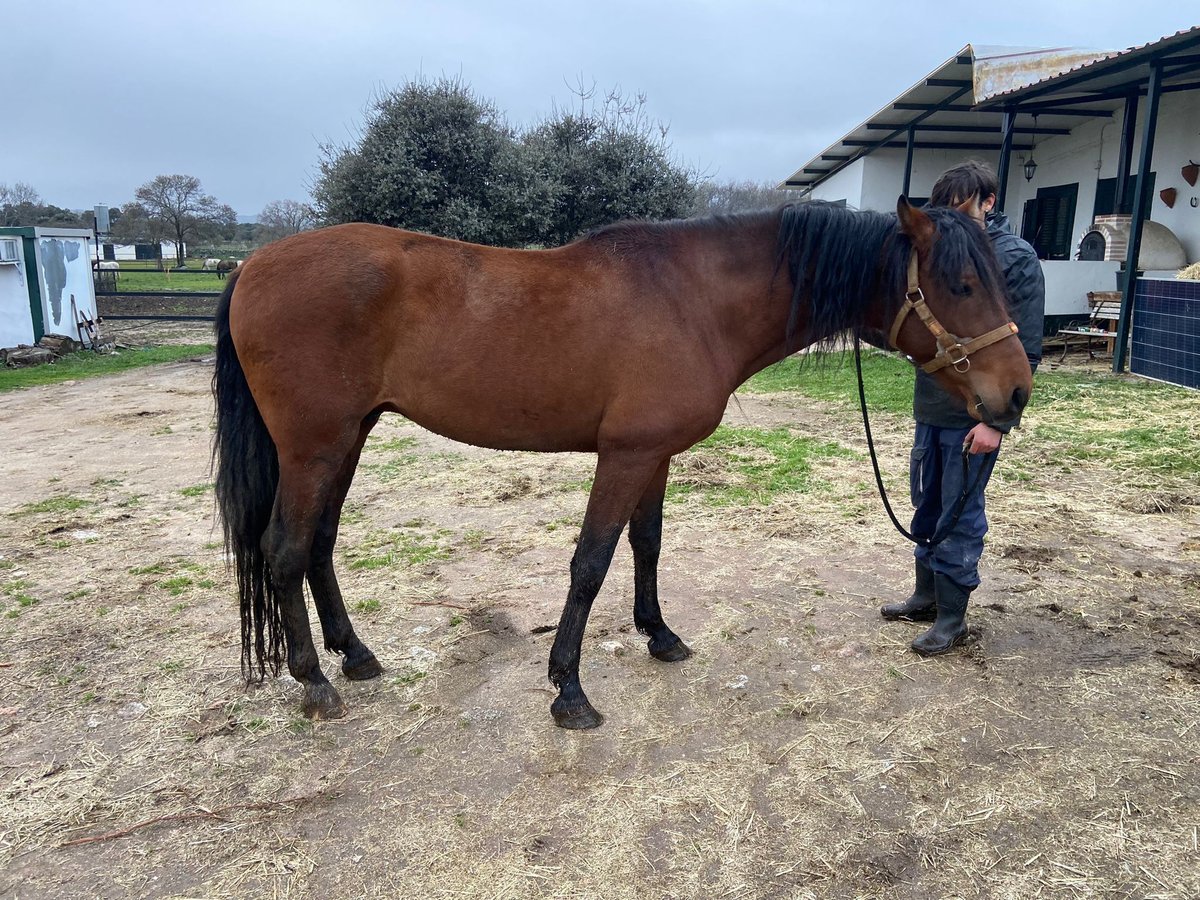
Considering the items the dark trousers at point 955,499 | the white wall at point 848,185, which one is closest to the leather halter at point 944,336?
the dark trousers at point 955,499

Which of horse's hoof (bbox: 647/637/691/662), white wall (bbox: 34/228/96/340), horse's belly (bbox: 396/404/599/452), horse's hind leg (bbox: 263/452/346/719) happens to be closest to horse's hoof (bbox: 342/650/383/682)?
horse's hind leg (bbox: 263/452/346/719)

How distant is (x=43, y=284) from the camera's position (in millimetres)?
11664

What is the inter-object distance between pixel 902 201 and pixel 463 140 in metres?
9.76

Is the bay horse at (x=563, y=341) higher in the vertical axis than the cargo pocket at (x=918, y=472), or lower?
higher

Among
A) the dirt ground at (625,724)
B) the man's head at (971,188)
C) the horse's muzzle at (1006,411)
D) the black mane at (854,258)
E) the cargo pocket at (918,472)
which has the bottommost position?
the dirt ground at (625,724)

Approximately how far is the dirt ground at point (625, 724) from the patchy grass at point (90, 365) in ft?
21.5

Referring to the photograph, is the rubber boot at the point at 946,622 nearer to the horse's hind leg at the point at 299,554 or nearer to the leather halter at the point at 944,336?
the leather halter at the point at 944,336

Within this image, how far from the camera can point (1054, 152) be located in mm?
13750

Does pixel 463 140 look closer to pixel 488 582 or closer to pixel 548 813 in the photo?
pixel 488 582

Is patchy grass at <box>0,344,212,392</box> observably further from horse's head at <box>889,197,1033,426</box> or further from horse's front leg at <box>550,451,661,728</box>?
horse's head at <box>889,197,1033,426</box>

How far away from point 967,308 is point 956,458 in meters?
0.82

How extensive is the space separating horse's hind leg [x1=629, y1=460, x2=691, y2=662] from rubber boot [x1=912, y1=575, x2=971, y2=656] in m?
1.01

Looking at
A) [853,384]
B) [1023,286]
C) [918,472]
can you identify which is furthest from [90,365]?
[1023,286]

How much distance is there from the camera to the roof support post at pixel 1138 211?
836cm
